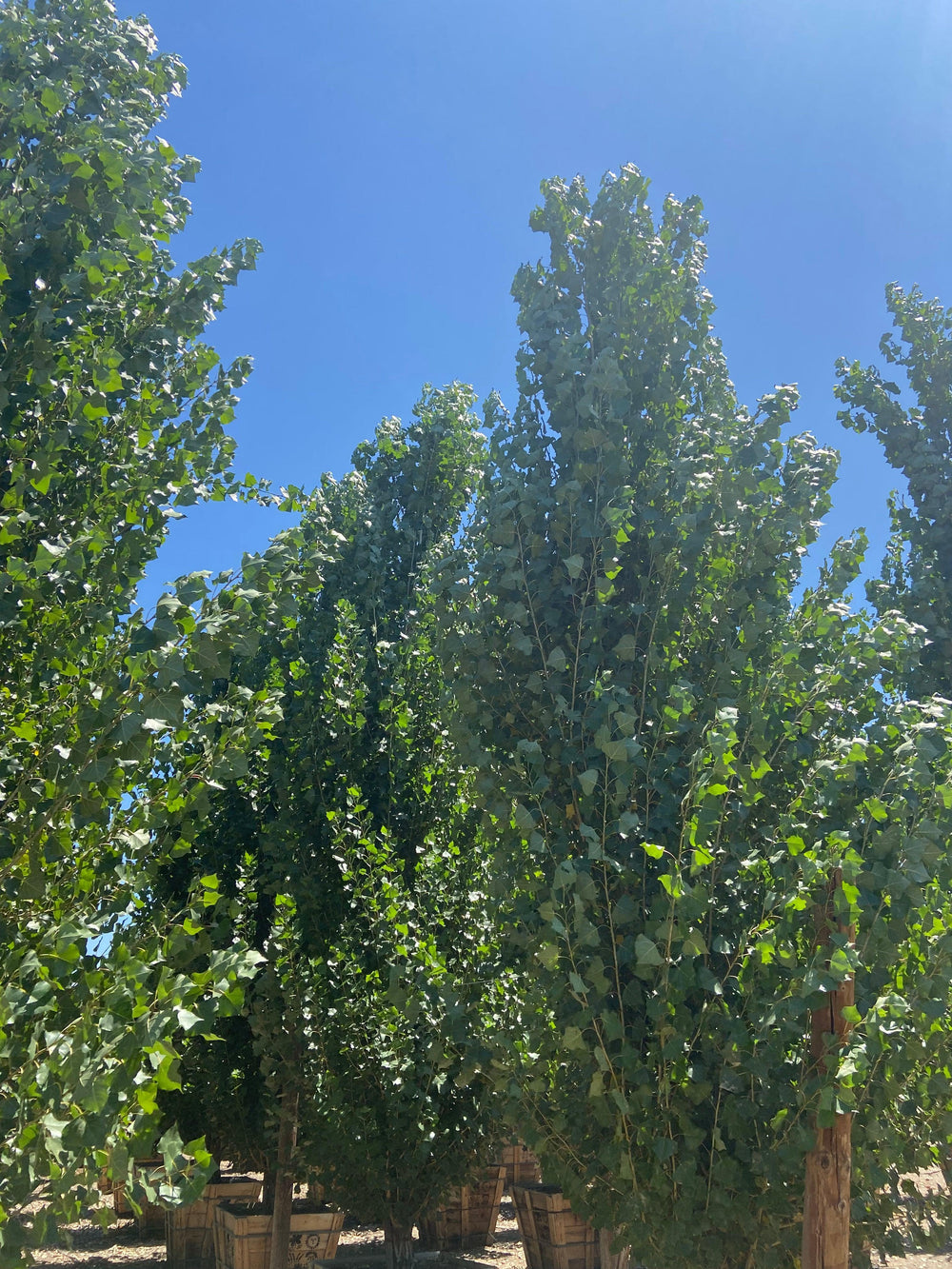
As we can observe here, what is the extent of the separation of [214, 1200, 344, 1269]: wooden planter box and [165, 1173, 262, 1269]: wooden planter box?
44.6 inches

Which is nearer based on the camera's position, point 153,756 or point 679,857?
point 679,857

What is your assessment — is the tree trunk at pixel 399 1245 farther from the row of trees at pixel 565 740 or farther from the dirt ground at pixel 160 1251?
the row of trees at pixel 565 740

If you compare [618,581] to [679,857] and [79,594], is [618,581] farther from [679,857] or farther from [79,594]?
[79,594]

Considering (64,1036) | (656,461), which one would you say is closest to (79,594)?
(64,1036)

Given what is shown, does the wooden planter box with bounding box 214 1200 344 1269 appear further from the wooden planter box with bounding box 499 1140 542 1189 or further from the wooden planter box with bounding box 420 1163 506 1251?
the wooden planter box with bounding box 499 1140 542 1189

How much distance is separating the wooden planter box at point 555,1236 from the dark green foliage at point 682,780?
4147mm

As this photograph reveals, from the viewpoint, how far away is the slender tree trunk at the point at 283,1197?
25.6ft

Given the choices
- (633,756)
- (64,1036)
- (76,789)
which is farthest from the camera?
(633,756)

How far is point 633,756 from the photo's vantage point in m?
4.18

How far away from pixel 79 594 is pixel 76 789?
1035mm

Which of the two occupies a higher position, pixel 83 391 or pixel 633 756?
pixel 83 391

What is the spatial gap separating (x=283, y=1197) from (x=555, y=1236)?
2.28m

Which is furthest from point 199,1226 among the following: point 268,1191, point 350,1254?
point 268,1191

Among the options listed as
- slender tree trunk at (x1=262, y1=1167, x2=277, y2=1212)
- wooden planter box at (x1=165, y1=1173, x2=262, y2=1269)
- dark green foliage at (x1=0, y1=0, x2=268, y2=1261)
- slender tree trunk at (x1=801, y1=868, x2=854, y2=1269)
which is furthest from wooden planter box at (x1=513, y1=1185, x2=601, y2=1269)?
dark green foliage at (x1=0, y1=0, x2=268, y2=1261)
